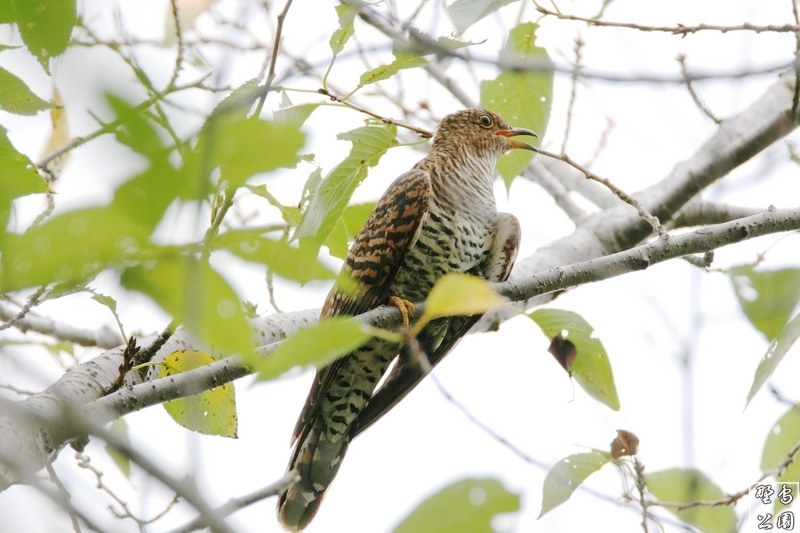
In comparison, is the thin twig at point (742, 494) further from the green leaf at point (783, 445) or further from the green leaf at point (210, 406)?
the green leaf at point (210, 406)

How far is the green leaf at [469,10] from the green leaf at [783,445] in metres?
1.77

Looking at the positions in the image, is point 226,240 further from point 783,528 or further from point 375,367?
point 375,367

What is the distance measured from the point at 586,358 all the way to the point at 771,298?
758mm

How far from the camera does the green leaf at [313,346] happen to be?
1049 mm

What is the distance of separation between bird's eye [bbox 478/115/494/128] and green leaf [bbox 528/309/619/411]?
2.33 meters

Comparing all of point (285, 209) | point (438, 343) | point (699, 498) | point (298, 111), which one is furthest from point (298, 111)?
point (699, 498)

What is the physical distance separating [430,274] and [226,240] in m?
3.24

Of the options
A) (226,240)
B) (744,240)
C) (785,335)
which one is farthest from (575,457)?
(226,240)

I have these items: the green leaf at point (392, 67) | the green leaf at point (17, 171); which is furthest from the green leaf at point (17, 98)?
the green leaf at point (392, 67)

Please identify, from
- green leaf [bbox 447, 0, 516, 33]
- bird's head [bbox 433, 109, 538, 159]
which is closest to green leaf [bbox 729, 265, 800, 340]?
green leaf [bbox 447, 0, 516, 33]

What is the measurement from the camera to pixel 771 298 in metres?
2.26

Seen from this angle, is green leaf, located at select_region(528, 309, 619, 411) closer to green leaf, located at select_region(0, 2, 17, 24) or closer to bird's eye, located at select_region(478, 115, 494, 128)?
green leaf, located at select_region(0, 2, 17, 24)

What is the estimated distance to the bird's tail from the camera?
13.0 ft

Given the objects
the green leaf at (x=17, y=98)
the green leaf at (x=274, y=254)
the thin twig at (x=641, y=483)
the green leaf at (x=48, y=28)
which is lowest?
the green leaf at (x=274, y=254)
